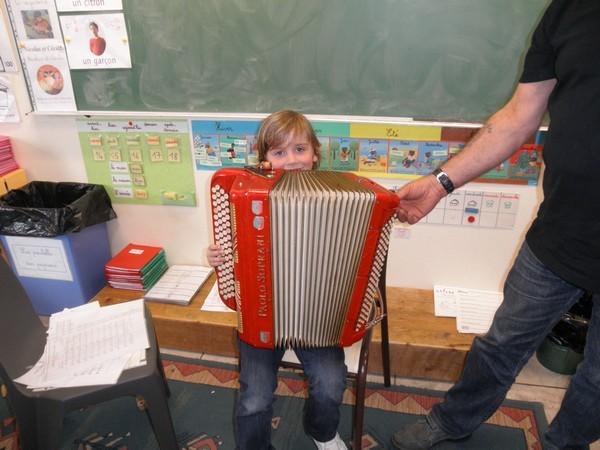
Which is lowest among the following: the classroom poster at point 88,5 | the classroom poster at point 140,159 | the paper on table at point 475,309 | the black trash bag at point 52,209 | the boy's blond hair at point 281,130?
the paper on table at point 475,309

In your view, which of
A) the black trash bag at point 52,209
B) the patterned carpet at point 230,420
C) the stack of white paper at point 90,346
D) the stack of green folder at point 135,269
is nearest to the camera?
the stack of white paper at point 90,346

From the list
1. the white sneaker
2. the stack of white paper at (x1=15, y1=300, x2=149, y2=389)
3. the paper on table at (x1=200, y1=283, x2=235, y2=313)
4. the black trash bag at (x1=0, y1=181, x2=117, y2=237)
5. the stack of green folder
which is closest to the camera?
the stack of white paper at (x1=15, y1=300, x2=149, y2=389)

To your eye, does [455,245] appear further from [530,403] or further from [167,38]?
[167,38]

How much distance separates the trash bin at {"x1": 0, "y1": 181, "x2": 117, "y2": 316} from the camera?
1802 millimetres

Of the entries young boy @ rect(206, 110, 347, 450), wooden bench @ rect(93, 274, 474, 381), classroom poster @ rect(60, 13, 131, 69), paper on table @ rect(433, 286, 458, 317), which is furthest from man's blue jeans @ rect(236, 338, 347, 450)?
classroom poster @ rect(60, 13, 131, 69)

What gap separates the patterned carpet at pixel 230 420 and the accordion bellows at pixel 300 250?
1.78 ft

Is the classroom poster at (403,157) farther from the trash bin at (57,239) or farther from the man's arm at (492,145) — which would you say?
the trash bin at (57,239)

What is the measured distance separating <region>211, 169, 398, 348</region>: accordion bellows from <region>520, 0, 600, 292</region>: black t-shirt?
0.39m

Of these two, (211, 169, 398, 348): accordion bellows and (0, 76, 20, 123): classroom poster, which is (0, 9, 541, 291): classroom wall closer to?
(0, 76, 20, 123): classroom poster

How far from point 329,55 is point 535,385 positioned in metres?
1.59

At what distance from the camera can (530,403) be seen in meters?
1.65

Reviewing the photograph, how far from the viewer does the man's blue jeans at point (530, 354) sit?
1.06 m

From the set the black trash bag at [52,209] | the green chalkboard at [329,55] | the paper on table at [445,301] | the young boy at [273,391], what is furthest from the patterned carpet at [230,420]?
the green chalkboard at [329,55]

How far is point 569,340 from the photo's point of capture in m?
1.73
